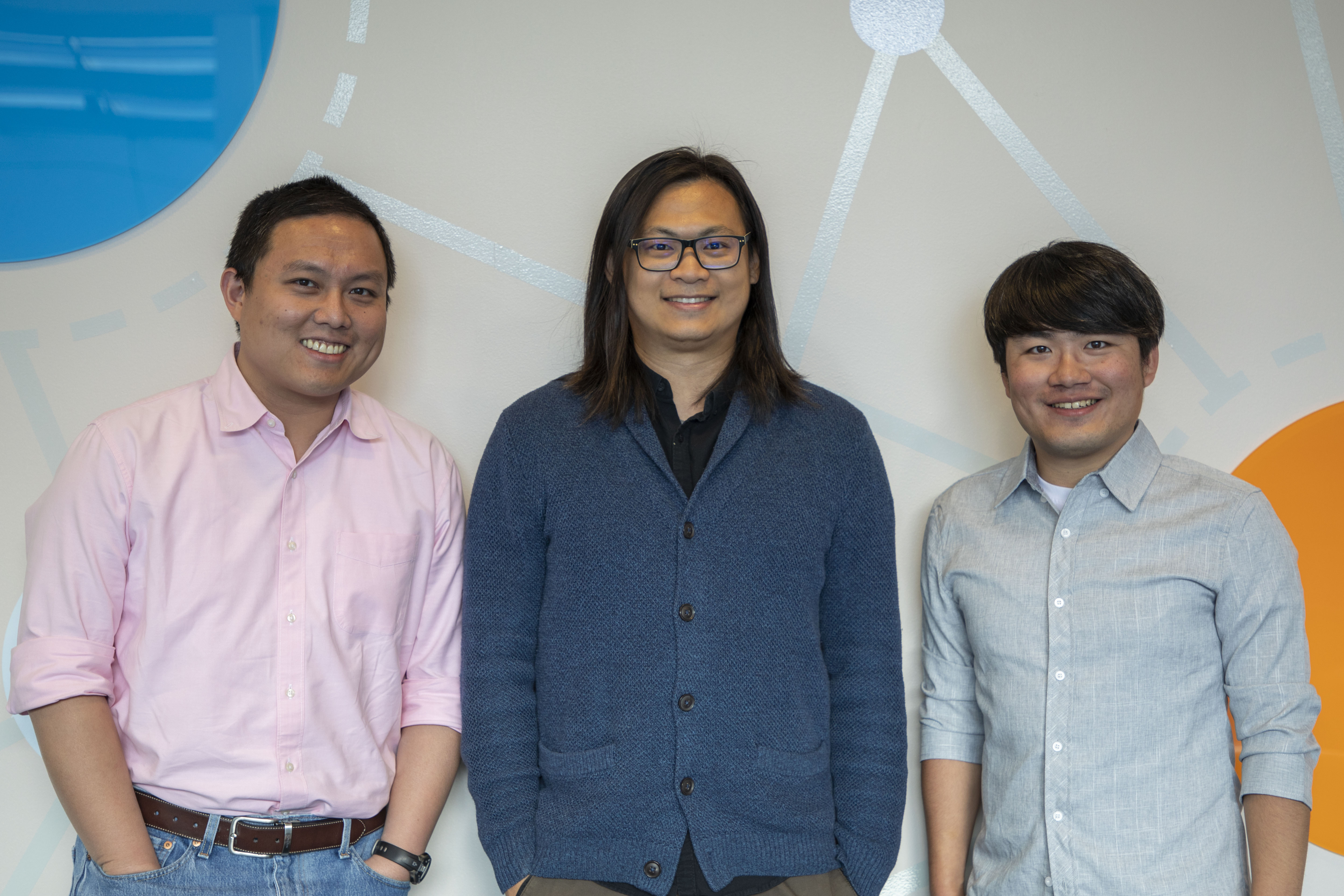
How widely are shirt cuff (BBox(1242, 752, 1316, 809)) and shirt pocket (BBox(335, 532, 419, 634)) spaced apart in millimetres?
1512

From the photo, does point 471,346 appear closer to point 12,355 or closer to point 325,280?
point 325,280

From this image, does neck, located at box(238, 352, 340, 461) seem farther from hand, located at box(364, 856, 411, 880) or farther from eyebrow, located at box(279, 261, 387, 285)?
hand, located at box(364, 856, 411, 880)

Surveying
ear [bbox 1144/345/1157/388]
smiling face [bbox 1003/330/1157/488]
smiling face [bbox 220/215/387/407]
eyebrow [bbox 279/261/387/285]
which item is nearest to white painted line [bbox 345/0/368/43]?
smiling face [bbox 220/215/387/407]

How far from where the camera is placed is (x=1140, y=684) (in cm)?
179

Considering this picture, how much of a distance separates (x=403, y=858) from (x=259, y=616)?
0.49 metres

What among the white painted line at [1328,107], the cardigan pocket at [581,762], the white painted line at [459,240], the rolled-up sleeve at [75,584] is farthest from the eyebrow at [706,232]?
the white painted line at [1328,107]

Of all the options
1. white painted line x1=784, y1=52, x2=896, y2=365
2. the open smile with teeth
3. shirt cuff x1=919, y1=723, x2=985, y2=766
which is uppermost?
white painted line x1=784, y1=52, x2=896, y2=365

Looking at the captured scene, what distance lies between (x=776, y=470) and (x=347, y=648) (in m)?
0.82

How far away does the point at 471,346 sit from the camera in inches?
87.0

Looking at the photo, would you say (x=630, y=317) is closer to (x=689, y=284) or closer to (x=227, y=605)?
(x=689, y=284)

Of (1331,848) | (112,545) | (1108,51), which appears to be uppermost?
(1108,51)

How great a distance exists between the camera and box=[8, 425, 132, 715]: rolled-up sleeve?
164 cm

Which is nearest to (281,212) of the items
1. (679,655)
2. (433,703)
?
(433,703)

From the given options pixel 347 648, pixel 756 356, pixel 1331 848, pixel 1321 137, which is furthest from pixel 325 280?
pixel 1331 848
